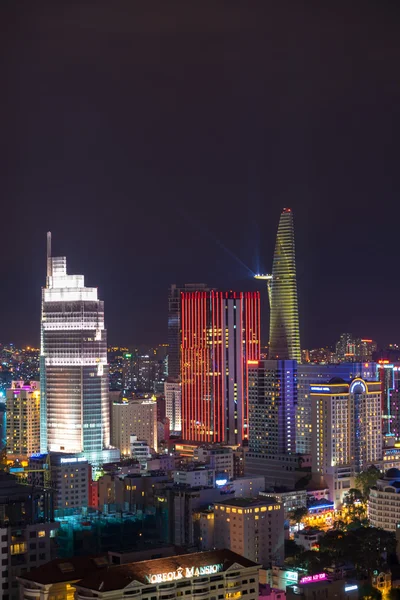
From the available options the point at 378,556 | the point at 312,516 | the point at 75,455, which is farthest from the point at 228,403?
the point at 378,556

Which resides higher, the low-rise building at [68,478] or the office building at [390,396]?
the office building at [390,396]

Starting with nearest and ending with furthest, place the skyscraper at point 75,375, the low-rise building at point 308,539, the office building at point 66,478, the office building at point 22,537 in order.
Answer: the office building at point 22,537
the low-rise building at point 308,539
the office building at point 66,478
the skyscraper at point 75,375

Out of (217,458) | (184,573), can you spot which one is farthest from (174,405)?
(184,573)

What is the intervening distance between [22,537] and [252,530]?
24.8 ft

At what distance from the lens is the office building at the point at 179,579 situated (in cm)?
2106

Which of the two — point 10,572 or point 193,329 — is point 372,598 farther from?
point 193,329

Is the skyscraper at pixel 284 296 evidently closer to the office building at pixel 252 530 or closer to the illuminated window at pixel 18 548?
the office building at pixel 252 530

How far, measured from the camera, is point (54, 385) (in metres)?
45.5

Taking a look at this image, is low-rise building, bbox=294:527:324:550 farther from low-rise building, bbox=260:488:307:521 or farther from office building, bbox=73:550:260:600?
office building, bbox=73:550:260:600

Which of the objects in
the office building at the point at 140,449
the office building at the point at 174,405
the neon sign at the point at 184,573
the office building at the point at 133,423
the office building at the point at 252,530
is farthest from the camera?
the office building at the point at 174,405

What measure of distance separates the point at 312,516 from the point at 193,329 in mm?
19505

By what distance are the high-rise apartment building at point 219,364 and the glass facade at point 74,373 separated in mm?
7558

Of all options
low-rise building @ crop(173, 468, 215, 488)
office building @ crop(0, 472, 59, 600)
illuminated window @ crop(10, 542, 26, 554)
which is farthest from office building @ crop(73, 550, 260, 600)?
low-rise building @ crop(173, 468, 215, 488)

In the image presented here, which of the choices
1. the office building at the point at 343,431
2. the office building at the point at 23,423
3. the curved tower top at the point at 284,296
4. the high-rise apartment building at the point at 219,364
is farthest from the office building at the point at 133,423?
the office building at the point at 343,431
